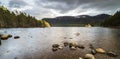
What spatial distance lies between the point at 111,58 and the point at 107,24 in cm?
15873

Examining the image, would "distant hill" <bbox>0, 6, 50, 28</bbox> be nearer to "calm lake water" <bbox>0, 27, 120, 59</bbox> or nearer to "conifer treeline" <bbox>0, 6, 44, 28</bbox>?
"conifer treeline" <bbox>0, 6, 44, 28</bbox>

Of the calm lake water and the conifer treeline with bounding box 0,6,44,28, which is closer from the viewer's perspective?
the calm lake water

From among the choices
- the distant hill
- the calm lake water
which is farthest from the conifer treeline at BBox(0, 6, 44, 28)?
the calm lake water

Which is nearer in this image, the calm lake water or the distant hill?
the calm lake water

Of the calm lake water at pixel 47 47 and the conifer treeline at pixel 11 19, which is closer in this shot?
the calm lake water at pixel 47 47

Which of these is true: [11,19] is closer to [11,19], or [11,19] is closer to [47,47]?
[11,19]

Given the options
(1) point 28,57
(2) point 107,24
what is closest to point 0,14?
(2) point 107,24

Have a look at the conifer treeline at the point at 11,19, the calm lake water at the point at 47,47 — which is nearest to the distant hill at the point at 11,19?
the conifer treeline at the point at 11,19

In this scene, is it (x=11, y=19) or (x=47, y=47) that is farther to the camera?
(x=11, y=19)

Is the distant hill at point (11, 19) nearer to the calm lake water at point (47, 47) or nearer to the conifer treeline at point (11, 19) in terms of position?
the conifer treeline at point (11, 19)

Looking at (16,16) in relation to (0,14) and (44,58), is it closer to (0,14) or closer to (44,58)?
(0,14)

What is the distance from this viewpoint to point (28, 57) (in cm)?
2584

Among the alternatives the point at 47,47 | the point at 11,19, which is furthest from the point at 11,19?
the point at 47,47

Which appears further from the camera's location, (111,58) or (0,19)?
(0,19)
